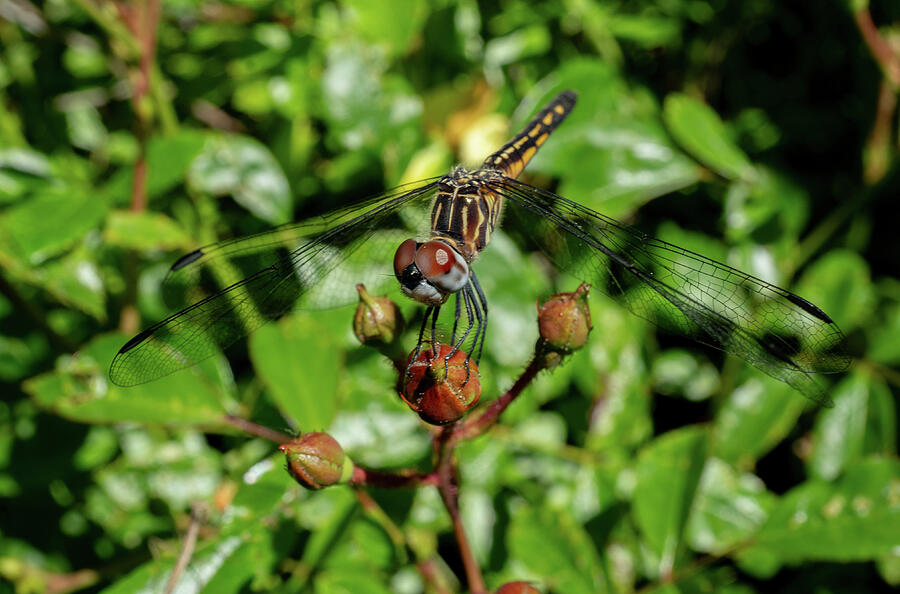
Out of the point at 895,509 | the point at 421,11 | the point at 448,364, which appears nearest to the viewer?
the point at 448,364

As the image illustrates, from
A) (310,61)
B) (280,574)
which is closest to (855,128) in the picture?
(310,61)

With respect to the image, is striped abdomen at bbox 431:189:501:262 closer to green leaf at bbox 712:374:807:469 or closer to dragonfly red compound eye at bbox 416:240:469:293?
dragonfly red compound eye at bbox 416:240:469:293

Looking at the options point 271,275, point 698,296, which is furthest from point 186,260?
point 698,296

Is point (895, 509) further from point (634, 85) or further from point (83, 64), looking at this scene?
point (83, 64)

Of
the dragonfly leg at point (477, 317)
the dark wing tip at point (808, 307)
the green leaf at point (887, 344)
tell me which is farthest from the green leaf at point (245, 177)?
the green leaf at point (887, 344)

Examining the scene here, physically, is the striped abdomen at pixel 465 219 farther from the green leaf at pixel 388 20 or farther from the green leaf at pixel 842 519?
the green leaf at pixel 842 519

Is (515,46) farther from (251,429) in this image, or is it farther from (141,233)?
(251,429)
